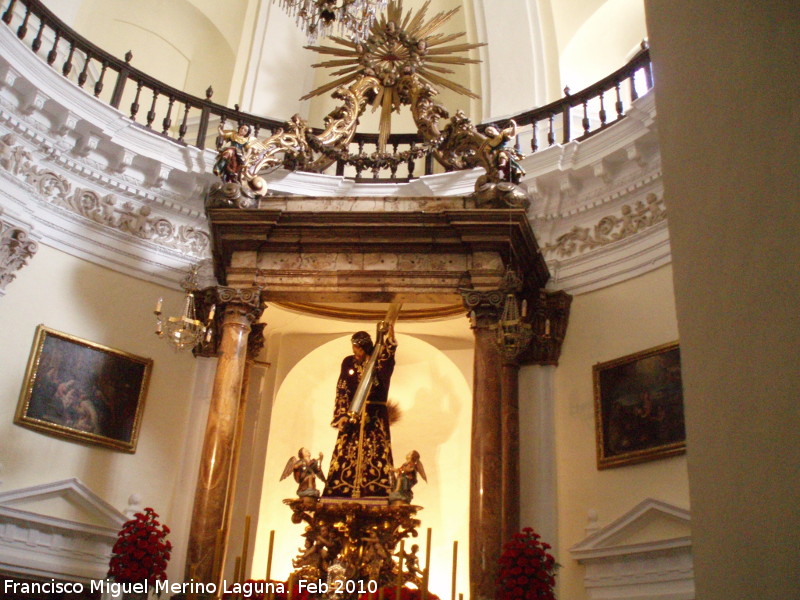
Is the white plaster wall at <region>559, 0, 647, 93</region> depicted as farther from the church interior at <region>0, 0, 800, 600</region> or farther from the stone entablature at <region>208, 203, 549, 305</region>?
the stone entablature at <region>208, 203, 549, 305</region>

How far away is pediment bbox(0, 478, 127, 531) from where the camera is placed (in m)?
7.28

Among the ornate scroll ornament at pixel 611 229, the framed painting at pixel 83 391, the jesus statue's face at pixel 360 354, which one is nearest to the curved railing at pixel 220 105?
the ornate scroll ornament at pixel 611 229

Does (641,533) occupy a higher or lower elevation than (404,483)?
lower

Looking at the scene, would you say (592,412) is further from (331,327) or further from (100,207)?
(100,207)

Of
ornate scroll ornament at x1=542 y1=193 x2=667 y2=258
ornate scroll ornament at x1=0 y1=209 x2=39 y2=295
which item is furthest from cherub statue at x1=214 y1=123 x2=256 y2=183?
ornate scroll ornament at x1=542 y1=193 x2=667 y2=258

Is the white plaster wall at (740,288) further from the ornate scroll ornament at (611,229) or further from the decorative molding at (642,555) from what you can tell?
the ornate scroll ornament at (611,229)

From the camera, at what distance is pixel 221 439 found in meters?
7.24

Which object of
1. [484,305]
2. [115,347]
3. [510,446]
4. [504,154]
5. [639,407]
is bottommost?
[510,446]

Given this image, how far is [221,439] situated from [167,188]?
10.5ft

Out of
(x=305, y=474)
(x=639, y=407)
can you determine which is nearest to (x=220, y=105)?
(x=305, y=474)

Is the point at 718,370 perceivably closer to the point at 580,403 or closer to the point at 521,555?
the point at 521,555

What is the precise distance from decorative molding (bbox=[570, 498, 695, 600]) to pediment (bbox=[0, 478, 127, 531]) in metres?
4.32

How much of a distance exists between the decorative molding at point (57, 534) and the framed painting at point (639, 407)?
4.63 meters

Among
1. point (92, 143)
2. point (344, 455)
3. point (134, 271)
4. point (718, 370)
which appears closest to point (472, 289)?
point (344, 455)
